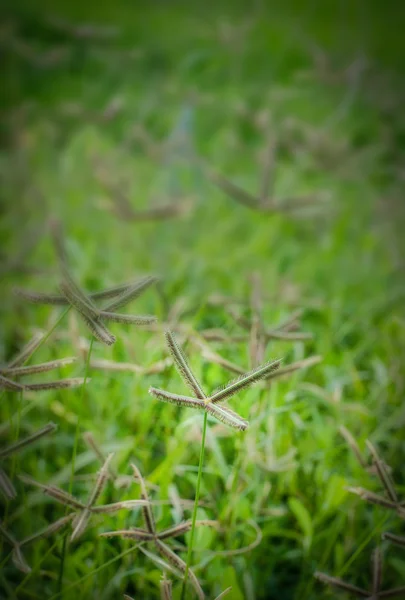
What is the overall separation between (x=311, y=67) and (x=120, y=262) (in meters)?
1.17

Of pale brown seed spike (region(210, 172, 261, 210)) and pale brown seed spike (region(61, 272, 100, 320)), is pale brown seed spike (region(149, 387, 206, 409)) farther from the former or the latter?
pale brown seed spike (region(210, 172, 261, 210))

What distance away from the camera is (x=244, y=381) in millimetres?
580

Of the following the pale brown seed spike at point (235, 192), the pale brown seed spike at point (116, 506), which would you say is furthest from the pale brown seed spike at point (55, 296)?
the pale brown seed spike at point (235, 192)

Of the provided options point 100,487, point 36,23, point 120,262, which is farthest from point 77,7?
point 100,487

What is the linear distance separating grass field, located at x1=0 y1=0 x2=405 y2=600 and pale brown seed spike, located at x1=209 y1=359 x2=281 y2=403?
0.20 metres

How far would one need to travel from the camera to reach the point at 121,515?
0.86m

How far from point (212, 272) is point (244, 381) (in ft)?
3.76

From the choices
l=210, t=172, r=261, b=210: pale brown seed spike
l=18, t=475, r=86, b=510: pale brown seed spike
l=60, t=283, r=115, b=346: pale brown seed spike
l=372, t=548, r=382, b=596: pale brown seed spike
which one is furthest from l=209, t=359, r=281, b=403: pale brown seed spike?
l=210, t=172, r=261, b=210: pale brown seed spike

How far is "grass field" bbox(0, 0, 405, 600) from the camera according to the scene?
919 millimetres

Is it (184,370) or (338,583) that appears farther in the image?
(338,583)

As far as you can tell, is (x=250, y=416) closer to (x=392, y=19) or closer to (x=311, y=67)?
(x=311, y=67)

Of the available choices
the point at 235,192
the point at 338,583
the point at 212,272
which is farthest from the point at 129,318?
the point at 235,192

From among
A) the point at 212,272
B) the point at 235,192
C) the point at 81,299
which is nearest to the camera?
the point at 81,299

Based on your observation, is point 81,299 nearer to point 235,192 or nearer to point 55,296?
point 55,296
